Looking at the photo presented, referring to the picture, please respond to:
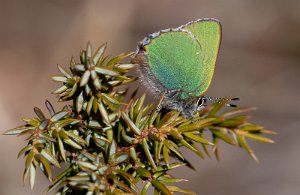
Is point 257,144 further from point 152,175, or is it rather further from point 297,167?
point 152,175

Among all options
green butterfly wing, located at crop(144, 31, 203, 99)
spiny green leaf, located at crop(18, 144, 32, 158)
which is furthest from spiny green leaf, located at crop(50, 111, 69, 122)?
green butterfly wing, located at crop(144, 31, 203, 99)

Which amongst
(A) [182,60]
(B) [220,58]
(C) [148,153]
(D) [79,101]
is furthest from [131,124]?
(B) [220,58]

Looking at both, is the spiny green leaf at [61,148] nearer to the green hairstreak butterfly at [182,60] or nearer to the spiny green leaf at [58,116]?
the spiny green leaf at [58,116]

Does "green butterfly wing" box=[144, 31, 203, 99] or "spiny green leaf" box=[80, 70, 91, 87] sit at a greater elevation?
"green butterfly wing" box=[144, 31, 203, 99]

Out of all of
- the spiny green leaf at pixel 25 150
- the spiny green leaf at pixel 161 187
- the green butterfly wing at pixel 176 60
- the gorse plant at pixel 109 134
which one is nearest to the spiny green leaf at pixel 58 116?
the gorse plant at pixel 109 134

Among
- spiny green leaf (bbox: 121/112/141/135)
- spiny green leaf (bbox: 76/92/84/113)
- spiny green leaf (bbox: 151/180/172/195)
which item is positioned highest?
spiny green leaf (bbox: 76/92/84/113)

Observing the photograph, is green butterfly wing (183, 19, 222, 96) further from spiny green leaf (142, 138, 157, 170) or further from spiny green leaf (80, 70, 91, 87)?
spiny green leaf (80, 70, 91, 87)

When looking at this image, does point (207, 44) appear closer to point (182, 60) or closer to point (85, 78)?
point (182, 60)
